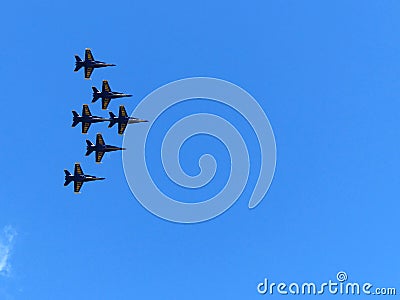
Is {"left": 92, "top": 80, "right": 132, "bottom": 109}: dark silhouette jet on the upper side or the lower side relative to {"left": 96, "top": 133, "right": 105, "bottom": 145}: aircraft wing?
upper

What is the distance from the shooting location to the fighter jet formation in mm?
130125

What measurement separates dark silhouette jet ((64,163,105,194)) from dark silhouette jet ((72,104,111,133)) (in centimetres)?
822

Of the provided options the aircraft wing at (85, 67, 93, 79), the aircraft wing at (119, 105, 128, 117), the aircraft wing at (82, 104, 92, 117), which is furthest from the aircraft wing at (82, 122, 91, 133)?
the aircraft wing at (85, 67, 93, 79)

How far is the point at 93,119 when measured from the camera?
431ft

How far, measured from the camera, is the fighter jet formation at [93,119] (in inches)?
5123

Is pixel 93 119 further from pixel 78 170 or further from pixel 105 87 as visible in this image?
pixel 78 170

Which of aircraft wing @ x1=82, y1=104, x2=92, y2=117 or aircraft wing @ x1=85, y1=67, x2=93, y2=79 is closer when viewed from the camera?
aircraft wing @ x1=85, y1=67, x2=93, y2=79

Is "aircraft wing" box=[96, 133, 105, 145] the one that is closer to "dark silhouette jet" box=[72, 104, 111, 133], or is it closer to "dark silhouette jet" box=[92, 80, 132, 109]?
"dark silhouette jet" box=[72, 104, 111, 133]

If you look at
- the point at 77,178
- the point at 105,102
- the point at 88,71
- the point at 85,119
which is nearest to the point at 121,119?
the point at 105,102

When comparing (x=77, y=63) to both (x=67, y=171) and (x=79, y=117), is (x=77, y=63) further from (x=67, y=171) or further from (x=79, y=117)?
(x=67, y=171)

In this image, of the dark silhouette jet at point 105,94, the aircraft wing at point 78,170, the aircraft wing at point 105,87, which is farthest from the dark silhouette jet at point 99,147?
the aircraft wing at point 105,87

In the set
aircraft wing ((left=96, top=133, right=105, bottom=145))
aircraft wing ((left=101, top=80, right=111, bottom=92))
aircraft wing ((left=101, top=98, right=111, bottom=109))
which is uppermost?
aircraft wing ((left=101, top=80, right=111, bottom=92))

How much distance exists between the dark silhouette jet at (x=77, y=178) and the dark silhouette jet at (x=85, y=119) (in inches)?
324

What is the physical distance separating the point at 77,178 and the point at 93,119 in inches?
503
